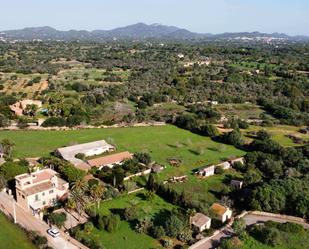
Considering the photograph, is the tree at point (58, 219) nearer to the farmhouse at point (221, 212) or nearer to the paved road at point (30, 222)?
the paved road at point (30, 222)

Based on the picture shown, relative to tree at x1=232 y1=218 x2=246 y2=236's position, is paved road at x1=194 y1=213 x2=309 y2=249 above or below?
below

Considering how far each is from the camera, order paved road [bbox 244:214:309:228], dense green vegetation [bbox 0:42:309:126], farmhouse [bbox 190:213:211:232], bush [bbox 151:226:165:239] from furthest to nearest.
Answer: dense green vegetation [bbox 0:42:309:126], paved road [bbox 244:214:309:228], farmhouse [bbox 190:213:211:232], bush [bbox 151:226:165:239]

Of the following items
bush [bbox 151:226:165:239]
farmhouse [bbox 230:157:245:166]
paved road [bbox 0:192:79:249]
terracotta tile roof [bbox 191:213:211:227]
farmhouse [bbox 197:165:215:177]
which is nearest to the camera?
paved road [bbox 0:192:79:249]

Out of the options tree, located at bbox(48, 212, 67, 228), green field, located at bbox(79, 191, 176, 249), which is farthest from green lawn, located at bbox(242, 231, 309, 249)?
tree, located at bbox(48, 212, 67, 228)

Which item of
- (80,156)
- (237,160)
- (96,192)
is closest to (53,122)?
(80,156)

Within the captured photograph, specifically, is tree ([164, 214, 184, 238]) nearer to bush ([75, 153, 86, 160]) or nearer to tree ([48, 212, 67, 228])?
tree ([48, 212, 67, 228])

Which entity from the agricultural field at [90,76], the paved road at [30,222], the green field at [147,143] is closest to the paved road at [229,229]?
the paved road at [30,222]

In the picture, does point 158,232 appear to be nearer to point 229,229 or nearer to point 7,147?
point 229,229

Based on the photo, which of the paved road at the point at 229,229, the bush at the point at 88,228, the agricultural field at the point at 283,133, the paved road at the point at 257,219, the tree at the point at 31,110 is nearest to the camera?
the paved road at the point at 229,229
